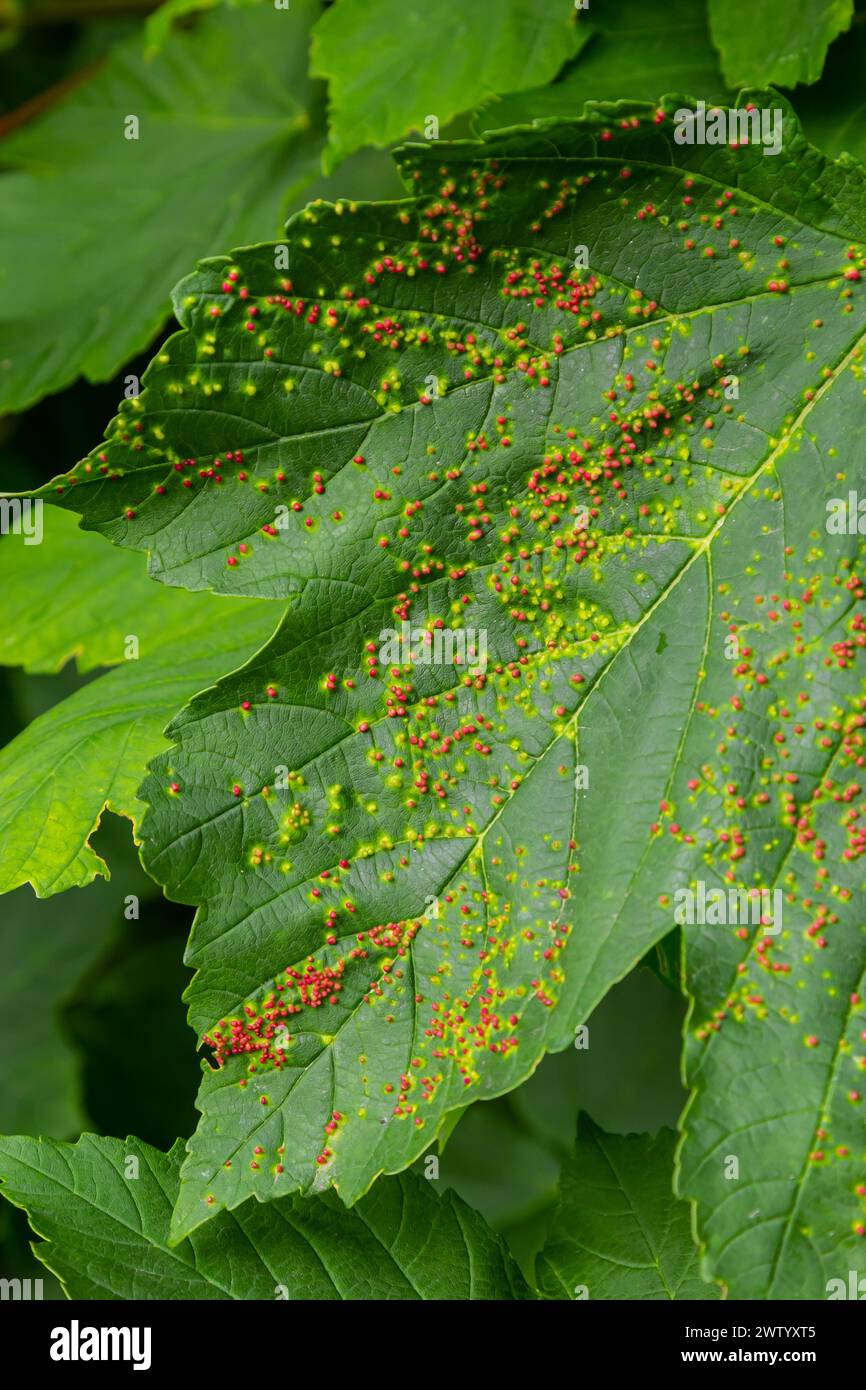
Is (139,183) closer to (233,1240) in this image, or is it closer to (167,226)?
(167,226)

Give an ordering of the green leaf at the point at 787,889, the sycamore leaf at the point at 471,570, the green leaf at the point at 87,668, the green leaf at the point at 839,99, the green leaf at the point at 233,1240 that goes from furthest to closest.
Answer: the green leaf at the point at 839,99 < the green leaf at the point at 87,668 < the green leaf at the point at 233,1240 < the sycamore leaf at the point at 471,570 < the green leaf at the point at 787,889

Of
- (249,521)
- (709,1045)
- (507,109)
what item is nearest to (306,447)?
(249,521)

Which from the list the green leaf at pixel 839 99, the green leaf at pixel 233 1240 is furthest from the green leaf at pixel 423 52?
the green leaf at pixel 233 1240

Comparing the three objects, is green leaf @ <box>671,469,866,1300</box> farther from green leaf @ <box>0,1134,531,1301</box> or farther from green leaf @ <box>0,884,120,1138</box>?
green leaf @ <box>0,884,120,1138</box>

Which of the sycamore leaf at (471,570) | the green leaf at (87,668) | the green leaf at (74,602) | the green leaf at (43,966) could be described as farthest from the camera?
the green leaf at (43,966)

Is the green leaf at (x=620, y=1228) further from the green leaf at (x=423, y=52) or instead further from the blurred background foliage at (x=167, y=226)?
the green leaf at (x=423, y=52)

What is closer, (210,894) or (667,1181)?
(210,894)
